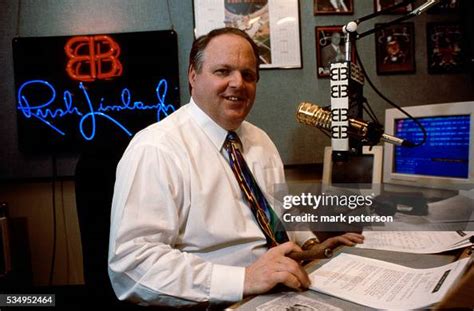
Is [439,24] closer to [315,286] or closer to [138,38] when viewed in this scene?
[138,38]

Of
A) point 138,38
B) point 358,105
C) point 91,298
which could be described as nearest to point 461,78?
point 358,105

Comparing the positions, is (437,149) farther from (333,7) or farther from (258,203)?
(333,7)

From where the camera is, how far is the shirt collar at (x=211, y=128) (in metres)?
1.02

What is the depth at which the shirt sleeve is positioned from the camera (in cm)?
72

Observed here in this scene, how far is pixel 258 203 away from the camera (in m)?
0.94

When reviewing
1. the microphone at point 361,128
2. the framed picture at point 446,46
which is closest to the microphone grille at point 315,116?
the microphone at point 361,128

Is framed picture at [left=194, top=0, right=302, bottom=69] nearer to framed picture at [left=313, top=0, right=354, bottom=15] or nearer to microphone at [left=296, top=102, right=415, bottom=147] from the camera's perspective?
framed picture at [left=313, top=0, right=354, bottom=15]

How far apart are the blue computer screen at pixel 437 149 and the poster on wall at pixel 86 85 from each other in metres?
0.88

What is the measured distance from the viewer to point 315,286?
2.07 ft

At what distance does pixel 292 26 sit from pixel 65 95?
94 cm

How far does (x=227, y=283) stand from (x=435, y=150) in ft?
2.69

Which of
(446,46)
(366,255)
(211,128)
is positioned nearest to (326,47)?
(446,46)
